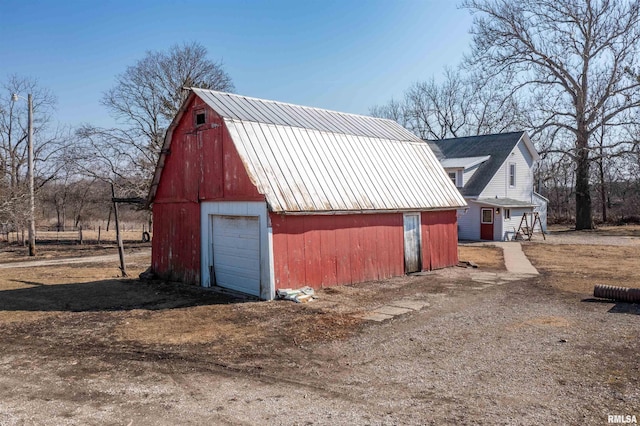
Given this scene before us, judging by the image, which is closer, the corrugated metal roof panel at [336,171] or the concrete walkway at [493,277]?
the concrete walkway at [493,277]

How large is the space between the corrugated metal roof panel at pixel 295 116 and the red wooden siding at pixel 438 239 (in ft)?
11.4

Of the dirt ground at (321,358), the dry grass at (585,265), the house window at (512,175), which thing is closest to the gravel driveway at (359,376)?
the dirt ground at (321,358)

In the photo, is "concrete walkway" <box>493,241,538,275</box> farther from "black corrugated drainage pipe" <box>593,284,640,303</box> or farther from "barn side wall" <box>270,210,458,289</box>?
"black corrugated drainage pipe" <box>593,284,640,303</box>

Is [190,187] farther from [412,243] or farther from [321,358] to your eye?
[321,358]

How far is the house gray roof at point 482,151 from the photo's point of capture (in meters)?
30.5

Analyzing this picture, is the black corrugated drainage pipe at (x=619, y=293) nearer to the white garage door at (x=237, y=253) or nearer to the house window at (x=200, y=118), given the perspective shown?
the white garage door at (x=237, y=253)

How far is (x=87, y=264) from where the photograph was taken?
2014 centimetres

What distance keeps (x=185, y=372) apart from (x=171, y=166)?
9.78 meters

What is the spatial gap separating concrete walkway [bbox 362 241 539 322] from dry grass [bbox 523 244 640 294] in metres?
0.48

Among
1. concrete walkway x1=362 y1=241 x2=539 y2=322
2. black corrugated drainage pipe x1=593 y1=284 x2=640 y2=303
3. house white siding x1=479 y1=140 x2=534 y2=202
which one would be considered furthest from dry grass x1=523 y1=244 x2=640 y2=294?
house white siding x1=479 y1=140 x2=534 y2=202

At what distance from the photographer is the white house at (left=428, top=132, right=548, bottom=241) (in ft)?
96.6

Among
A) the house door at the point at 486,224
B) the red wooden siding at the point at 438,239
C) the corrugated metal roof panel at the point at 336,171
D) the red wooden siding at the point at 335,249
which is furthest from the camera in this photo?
the house door at the point at 486,224

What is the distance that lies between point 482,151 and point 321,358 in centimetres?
2945

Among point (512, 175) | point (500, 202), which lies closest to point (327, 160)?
point (500, 202)
